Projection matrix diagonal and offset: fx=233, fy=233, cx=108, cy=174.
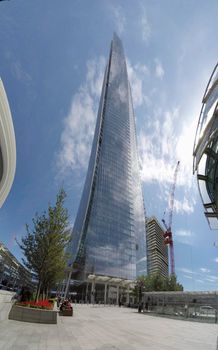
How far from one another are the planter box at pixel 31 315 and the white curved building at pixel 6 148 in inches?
264

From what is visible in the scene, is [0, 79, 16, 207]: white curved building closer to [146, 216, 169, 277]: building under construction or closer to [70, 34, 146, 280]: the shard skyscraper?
[70, 34, 146, 280]: the shard skyscraper

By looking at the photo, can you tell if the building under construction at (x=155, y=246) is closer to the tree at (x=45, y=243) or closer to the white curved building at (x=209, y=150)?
the tree at (x=45, y=243)

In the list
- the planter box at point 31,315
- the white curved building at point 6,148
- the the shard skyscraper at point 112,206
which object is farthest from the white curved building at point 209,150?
the the shard skyscraper at point 112,206

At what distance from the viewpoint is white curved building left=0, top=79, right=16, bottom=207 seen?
9.65 m

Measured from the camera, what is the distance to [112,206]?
10750 cm

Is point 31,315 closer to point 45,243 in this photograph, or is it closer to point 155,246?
point 45,243

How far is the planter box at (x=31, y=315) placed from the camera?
13914mm

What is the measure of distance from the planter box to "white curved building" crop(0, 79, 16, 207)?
22.0 feet

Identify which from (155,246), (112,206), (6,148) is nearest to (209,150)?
(6,148)

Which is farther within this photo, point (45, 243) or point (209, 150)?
point (45, 243)

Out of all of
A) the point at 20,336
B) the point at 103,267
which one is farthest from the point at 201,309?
the point at 103,267

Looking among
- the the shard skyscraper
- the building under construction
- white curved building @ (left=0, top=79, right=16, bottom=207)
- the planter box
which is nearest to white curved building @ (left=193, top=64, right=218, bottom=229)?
white curved building @ (left=0, top=79, right=16, bottom=207)

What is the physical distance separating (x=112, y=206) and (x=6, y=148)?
321ft

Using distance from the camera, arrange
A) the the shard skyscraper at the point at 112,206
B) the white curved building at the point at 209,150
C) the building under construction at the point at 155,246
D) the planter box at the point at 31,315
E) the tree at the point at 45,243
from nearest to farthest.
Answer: the white curved building at the point at 209,150
the planter box at the point at 31,315
the tree at the point at 45,243
the the shard skyscraper at the point at 112,206
the building under construction at the point at 155,246
